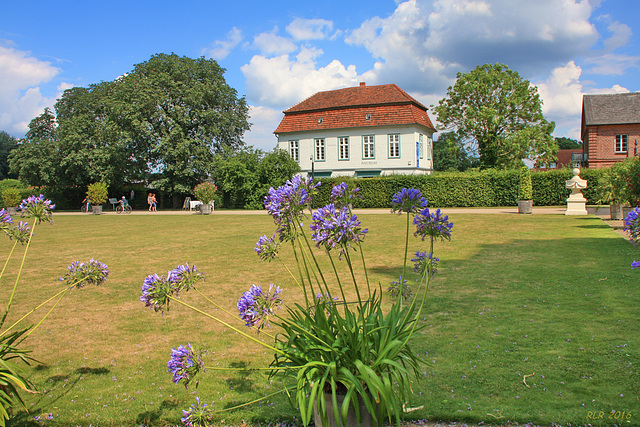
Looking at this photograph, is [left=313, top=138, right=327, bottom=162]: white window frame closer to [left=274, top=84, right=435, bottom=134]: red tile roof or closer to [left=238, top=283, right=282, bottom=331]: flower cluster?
[left=274, top=84, right=435, bottom=134]: red tile roof

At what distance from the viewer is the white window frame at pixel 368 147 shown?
41.9 metres

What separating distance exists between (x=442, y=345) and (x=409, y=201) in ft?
6.93

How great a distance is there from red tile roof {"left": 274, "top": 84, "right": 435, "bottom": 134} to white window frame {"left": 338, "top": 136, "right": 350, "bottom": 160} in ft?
3.95

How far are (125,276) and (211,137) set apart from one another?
99.2ft

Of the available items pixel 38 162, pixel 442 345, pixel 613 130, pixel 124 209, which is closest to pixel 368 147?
pixel 613 130

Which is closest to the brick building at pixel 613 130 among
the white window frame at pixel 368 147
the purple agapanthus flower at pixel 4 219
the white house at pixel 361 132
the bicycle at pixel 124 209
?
the white house at pixel 361 132

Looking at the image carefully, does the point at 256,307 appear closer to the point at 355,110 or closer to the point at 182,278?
the point at 182,278

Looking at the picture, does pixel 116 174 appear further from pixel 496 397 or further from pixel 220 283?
pixel 496 397

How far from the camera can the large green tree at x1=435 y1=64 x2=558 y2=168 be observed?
40.1m

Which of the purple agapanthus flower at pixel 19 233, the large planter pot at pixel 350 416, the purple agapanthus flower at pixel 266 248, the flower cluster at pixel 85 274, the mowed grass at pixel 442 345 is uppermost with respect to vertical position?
the purple agapanthus flower at pixel 19 233

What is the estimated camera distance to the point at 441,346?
174 inches

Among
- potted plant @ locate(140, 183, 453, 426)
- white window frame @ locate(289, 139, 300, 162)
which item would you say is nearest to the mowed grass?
potted plant @ locate(140, 183, 453, 426)

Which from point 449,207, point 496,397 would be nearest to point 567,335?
point 496,397

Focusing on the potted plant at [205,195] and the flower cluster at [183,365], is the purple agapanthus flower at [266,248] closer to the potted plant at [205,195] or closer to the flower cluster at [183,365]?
the flower cluster at [183,365]
